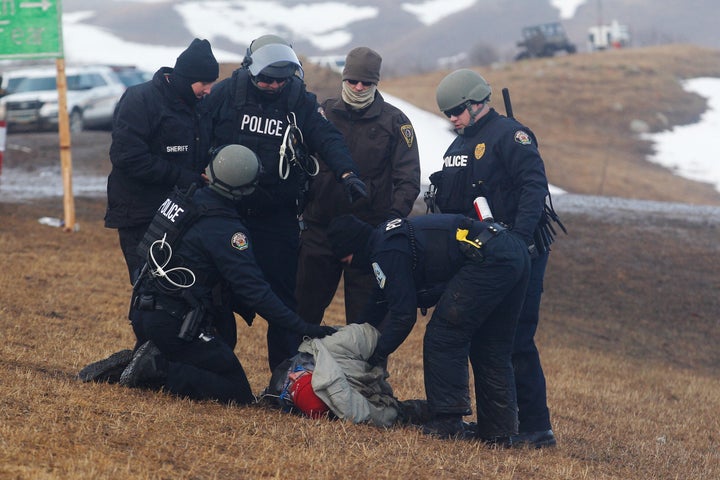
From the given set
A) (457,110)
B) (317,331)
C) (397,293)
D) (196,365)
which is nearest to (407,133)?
(457,110)

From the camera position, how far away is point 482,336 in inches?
265

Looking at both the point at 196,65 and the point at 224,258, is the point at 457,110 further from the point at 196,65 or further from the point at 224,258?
the point at 224,258

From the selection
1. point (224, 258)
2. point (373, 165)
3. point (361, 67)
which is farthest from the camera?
point (373, 165)

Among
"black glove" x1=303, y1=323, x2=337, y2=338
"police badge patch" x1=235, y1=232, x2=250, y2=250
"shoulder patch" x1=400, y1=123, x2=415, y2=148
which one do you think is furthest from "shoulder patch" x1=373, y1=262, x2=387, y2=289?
"shoulder patch" x1=400, y1=123, x2=415, y2=148

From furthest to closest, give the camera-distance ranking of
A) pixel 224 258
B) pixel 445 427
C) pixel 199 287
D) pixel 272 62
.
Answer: pixel 272 62
pixel 445 427
pixel 199 287
pixel 224 258

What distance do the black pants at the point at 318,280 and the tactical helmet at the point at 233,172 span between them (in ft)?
4.54

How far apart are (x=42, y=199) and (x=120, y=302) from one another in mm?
7364

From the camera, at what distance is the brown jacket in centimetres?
777

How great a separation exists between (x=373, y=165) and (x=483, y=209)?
3.98 feet

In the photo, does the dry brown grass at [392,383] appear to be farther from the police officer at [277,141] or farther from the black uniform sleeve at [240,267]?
the police officer at [277,141]

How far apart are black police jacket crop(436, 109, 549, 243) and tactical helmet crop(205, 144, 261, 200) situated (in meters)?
1.40

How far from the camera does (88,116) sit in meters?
28.1

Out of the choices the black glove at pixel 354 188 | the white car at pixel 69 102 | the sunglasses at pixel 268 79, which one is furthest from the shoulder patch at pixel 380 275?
the white car at pixel 69 102

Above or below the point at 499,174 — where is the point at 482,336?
below
